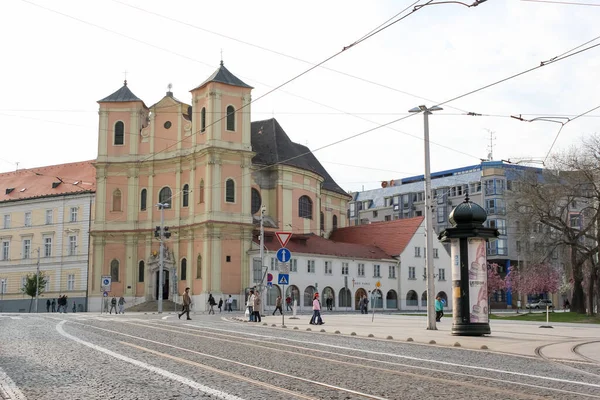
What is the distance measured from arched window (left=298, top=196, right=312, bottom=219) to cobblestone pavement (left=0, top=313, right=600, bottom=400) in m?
58.0

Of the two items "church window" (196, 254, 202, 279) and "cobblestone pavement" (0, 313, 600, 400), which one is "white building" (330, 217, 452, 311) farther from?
"cobblestone pavement" (0, 313, 600, 400)

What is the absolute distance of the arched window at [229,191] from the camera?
66.8m

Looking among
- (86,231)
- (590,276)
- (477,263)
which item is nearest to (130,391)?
Result: (477,263)

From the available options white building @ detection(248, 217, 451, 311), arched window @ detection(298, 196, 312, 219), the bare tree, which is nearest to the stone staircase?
white building @ detection(248, 217, 451, 311)

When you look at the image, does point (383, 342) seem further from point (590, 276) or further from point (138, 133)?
point (138, 133)

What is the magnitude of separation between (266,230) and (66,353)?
55531mm

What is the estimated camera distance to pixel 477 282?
23078 millimetres

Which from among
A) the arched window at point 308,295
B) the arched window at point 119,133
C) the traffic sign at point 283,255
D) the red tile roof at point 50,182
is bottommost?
the arched window at point 308,295

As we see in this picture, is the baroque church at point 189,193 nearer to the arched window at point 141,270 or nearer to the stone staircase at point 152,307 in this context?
the arched window at point 141,270

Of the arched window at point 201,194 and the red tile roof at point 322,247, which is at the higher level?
the arched window at point 201,194

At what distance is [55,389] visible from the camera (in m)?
9.81

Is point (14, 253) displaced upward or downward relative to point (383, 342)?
upward

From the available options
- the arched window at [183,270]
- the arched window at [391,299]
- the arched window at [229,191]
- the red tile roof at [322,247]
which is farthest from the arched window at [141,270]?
the arched window at [391,299]

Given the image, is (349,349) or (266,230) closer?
(349,349)
